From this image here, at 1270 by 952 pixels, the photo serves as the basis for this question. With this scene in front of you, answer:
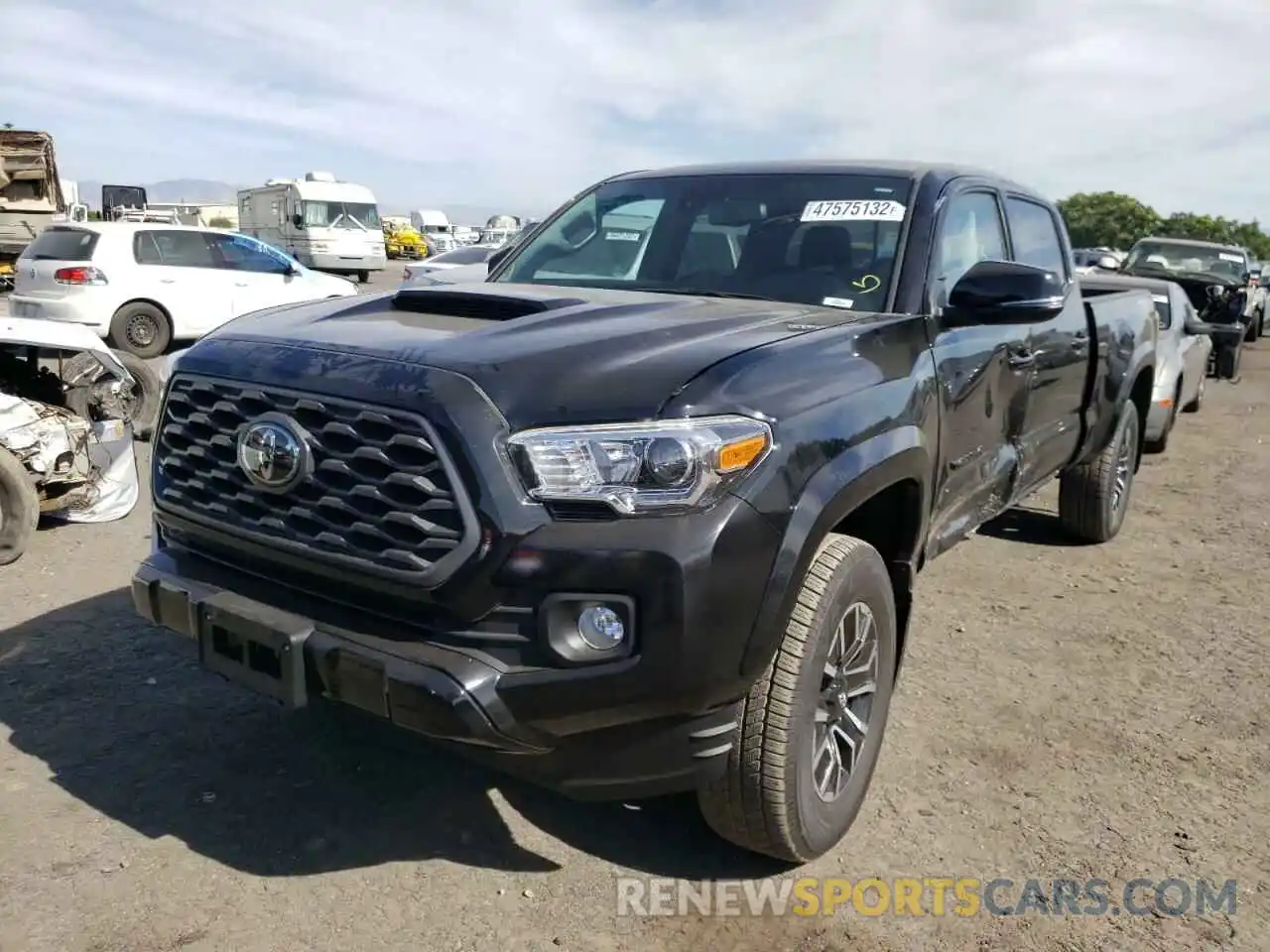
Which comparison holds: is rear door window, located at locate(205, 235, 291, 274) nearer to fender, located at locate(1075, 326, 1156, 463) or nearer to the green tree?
fender, located at locate(1075, 326, 1156, 463)

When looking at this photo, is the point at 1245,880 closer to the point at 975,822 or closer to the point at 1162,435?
the point at 975,822

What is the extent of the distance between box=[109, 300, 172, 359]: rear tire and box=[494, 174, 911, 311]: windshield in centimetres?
1006

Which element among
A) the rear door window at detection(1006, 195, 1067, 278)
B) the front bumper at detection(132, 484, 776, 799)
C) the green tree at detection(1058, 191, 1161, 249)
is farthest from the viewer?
the green tree at detection(1058, 191, 1161, 249)

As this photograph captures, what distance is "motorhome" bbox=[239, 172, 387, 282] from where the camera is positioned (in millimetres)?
29516

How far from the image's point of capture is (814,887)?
9.32 ft

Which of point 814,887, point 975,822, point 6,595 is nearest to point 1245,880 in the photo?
point 975,822

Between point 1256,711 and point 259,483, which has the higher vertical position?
point 259,483

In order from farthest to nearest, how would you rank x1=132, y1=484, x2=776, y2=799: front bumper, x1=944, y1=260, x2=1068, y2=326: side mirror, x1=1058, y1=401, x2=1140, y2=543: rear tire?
1. x1=1058, y1=401, x2=1140, y2=543: rear tire
2. x1=944, y1=260, x2=1068, y2=326: side mirror
3. x1=132, y1=484, x2=776, y2=799: front bumper

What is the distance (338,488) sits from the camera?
96.8 inches

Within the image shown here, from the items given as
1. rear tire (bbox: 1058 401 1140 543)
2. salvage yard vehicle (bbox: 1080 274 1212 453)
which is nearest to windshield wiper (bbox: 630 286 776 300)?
rear tire (bbox: 1058 401 1140 543)

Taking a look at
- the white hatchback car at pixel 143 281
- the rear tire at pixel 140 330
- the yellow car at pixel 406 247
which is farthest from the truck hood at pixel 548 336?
the yellow car at pixel 406 247

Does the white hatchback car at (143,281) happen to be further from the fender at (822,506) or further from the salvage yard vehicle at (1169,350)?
the fender at (822,506)

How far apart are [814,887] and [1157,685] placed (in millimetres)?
2138

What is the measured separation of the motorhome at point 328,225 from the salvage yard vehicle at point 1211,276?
21.0 metres
